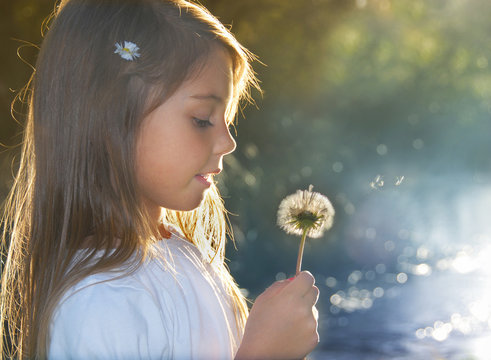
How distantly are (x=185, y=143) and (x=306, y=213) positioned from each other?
6.2 inches

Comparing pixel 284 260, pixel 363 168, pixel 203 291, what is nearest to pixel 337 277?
pixel 284 260

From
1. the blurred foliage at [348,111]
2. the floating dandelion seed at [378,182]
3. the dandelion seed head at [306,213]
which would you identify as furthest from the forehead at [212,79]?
the blurred foliage at [348,111]

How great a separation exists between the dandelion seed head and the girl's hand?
0.05m

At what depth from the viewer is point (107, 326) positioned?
57 cm

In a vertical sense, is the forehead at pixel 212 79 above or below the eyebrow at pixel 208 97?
above

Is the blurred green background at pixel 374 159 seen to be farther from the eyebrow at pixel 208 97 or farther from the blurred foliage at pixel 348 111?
the eyebrow at pixel 208 97

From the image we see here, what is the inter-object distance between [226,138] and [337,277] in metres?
2.69

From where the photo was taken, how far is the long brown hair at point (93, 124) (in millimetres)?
666

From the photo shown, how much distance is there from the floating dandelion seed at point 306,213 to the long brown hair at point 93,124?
159 mm

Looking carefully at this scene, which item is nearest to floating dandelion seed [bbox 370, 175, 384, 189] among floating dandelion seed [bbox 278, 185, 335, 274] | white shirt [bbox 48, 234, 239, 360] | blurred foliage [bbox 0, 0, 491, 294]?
floating dandelion seed [bbox 278, 185, 335, 274]

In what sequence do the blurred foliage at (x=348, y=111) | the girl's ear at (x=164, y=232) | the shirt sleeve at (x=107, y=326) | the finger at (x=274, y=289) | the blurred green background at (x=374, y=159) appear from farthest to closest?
the blurred foliage at (x=348, y=111) → the blurred green background at (x=374, y=159) → the girl's ear at (x=164, y=232) → the finger at (x=274, y=289) → the shirt sleeve at (x=107, y=326)

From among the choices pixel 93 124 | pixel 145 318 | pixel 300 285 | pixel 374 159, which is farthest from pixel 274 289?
pixel 374 159

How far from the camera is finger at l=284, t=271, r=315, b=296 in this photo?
662 mm

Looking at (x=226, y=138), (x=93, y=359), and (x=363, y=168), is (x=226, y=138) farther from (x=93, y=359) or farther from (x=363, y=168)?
(x=363, y=168)
